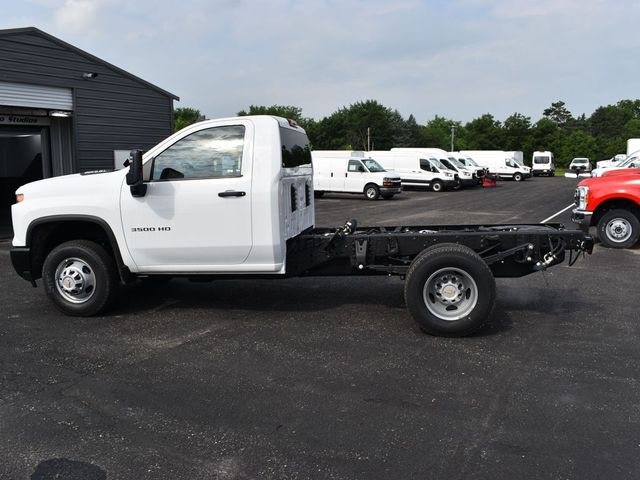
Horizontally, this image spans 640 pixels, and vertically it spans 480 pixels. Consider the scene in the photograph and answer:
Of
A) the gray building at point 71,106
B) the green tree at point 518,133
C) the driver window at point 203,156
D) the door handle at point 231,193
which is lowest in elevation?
the door handle at point 231,193

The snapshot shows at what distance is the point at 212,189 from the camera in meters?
5.80

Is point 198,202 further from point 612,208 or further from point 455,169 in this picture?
point 455,169

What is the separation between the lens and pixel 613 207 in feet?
36.5

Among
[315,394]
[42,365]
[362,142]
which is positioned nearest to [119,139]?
[42,365]

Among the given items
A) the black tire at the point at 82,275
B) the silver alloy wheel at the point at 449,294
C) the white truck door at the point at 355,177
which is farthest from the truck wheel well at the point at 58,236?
the white truck door at the point at 355,177

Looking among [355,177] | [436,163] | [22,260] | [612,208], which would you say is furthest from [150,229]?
[436,163]

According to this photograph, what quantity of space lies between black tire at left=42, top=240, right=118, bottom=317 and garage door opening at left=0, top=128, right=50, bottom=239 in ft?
53.8

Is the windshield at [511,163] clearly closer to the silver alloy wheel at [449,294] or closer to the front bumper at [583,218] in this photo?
the front bumper at [583,218]

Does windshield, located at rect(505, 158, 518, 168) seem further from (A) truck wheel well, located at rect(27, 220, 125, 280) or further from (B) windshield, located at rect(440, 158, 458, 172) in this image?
(A) truck wheel well, located at rect(27, 220, 125, 280)

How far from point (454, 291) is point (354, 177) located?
866 inches

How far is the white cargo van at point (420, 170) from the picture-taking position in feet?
105

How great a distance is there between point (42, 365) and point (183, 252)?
1664mm

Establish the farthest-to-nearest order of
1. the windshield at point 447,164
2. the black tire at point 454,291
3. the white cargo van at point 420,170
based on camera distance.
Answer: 1. the windshield at point 447,164
2. the white cargo van at point 420,170
3. the black tire at point 454,291

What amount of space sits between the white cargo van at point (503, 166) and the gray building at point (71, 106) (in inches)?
1293
